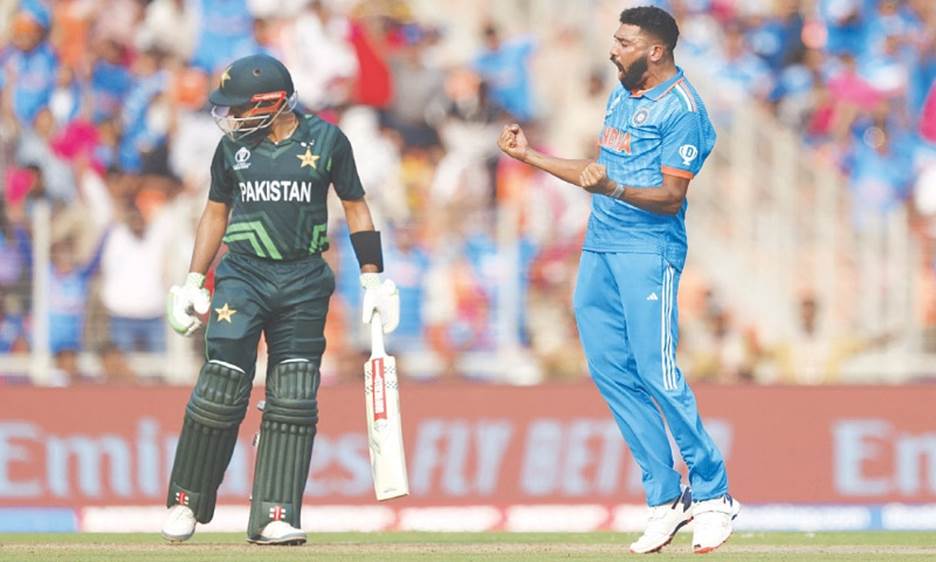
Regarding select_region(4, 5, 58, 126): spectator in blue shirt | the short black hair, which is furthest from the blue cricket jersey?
select_region(4, 5, 58, 126): spectator in blue shirt

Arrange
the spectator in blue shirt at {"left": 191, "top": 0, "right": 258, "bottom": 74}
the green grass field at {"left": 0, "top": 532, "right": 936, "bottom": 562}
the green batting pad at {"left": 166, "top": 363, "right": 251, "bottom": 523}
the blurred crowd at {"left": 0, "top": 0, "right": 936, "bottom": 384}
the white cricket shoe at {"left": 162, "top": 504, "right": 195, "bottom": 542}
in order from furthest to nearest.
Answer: the spectator in blue shirt at {"left": 191, "top": 0, "right": 258, "bottom": 74} → the blurred crowd at {"left": 0, "top": 0, "right": 936, "bottom": 384} → the white cricket shoe at {"left": 162, "top": 504, "right": 195, "bottom": 542} → the green batting pad at {"left": 166, "top": 363, "right": 251, "bottom": 523} → the green grass field at {"left": 0, "top": 532, "right": 936, "bottom": 562}

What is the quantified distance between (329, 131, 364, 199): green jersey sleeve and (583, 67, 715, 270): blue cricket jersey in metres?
1.07

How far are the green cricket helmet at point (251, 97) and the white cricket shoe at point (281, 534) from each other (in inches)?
63.7

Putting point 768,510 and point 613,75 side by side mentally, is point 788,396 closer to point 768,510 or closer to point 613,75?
point 768,510

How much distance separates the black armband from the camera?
27.4 ft

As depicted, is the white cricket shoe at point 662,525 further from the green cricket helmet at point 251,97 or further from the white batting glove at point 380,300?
the green cricket helmet at point 251,97

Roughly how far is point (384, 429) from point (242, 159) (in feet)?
4.14

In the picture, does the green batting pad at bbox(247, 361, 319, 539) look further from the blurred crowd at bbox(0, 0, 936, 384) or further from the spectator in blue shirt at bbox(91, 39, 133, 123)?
the spectator in blue shirt at bbox(91, 39, 133, 123)

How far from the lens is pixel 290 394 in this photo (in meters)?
8.16

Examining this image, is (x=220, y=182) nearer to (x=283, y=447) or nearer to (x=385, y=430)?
(x=283, y=447)

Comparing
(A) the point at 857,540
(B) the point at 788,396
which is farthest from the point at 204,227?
(B) the point at 788,396

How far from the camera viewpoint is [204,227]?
8.34 metres

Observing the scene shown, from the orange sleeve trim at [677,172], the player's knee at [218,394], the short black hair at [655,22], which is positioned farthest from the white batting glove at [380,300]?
the short black hair at [655,22]

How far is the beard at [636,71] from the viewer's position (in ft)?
25.5
